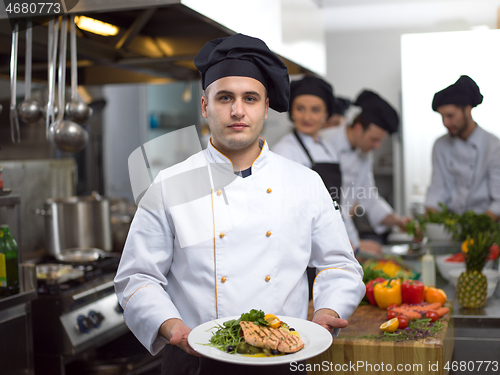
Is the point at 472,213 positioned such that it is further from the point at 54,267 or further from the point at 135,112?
the point at 135,112

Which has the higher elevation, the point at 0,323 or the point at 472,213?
the point at 472,213

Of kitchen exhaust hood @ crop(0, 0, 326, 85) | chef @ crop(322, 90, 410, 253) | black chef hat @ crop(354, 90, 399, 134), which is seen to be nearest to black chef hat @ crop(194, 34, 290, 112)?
kitchen exhaust hood @ crop(0, 0, 326, 85)

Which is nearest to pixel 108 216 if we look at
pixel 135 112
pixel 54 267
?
pixel 54 267

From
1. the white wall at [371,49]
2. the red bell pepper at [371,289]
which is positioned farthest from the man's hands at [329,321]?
the white wall at [371,49]

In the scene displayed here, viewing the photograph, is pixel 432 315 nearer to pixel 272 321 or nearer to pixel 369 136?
pixel 272 321

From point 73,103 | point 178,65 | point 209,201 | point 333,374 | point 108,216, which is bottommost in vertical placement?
point 333,374

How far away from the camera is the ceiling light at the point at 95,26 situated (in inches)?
76.2

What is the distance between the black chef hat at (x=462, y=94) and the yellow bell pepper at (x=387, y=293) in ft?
1.86

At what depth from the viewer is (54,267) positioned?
212cm

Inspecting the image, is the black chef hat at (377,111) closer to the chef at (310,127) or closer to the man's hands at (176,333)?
the chef at (310,127)

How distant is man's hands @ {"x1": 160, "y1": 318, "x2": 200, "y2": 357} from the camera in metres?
1.05

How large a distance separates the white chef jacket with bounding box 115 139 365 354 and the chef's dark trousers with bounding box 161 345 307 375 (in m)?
0.08

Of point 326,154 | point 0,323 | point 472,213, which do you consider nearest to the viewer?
point 0,323

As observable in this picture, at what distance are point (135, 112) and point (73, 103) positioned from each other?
2746 mm
